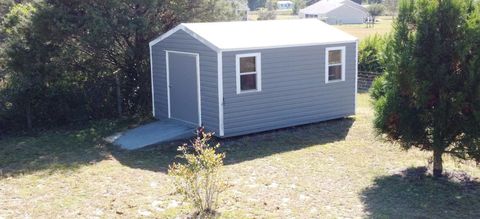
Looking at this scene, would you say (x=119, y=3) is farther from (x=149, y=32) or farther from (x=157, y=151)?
(x=157, y=151)

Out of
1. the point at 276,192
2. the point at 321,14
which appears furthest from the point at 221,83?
the point at 321,14

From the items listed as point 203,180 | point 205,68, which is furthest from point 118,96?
point 203,180

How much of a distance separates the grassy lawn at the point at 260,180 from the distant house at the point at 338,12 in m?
82.3

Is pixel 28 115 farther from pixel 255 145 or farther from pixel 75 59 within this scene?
pixel 255 145

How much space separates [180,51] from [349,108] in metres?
4.83

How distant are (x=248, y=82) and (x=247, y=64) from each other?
427 mm

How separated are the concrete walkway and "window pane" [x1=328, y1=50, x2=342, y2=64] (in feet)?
13.1

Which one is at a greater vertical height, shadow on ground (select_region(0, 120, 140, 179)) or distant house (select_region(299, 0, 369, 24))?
distant house (select_region(299, 0, 369, 24))

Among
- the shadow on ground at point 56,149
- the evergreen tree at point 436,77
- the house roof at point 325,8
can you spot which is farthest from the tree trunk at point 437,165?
the house roof at point 325,8

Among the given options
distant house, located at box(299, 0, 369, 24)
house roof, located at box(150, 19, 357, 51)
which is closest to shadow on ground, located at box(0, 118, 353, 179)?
house roof, located at box(150, 19, 357, 51)

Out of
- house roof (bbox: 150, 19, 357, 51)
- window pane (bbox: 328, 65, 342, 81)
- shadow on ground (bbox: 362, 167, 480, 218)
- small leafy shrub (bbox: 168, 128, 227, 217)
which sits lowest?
shadow on ground (bbox: 362, 167, 480, 218)

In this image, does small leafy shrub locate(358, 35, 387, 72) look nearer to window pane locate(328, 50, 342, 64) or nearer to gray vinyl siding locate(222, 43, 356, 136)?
gray vinyl siding locate(222, 43, 356, 136)

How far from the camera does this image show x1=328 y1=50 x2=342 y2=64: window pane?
14.2m

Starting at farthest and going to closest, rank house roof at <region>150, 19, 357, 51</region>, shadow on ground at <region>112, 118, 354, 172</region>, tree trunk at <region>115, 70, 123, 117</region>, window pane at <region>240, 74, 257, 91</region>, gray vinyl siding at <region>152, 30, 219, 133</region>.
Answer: tree trunk at <region>115, 70, 123, 117</region>, window pane at <region>240, 74, 257, 91</region>, house roof at <region>150, 19, 357, 51</region>, gray vinyl siding at <region>152, 30, 219, 133</region>, shadow on ground at <region>112, 118, 354, 172</region>
